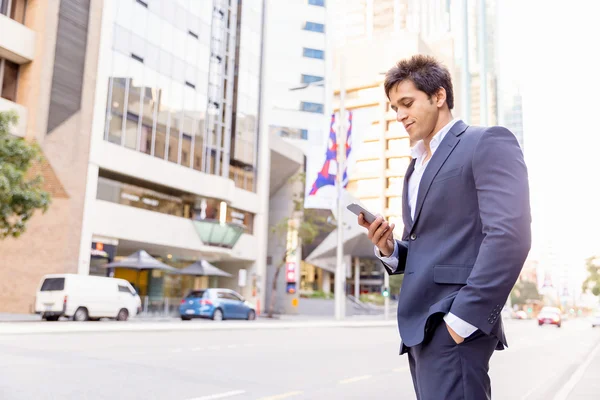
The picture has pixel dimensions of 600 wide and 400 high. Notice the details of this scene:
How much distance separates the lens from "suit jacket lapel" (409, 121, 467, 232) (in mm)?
2533

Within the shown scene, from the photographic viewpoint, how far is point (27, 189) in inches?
870

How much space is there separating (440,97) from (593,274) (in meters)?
29.8

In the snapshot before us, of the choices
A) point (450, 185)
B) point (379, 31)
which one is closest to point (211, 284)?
point (450, 185)

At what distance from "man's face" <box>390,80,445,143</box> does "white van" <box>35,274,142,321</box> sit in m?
23.3

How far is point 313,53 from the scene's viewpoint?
69375 millimetres

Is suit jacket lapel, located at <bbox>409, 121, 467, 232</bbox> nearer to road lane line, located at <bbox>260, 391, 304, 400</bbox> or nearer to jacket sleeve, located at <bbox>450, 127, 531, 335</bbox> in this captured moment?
jacket sleeve, located at <bbox>450, 127, 531, 335</bbox>

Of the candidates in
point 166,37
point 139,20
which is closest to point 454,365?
point 139,20

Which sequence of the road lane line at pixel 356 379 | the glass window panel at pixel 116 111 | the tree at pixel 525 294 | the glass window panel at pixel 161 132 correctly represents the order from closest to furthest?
the road lane line at pixel 356 379, the glass window panel at pixel 116 111, the glass window panel at pixel 161 132, the tree at pixel 525 294

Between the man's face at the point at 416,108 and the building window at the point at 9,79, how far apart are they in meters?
29.9

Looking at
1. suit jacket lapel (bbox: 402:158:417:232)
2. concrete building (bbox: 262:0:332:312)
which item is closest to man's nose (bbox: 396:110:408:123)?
suit jacket lapel (bbox: 402:158:417:232)

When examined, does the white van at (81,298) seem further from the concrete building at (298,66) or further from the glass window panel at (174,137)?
the concrete building at (298,66)

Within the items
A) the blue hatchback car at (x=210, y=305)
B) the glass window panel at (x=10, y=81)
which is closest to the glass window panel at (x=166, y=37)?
the glass window panel at (x=10, y=81)

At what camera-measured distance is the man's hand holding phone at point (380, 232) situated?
2.69 metres

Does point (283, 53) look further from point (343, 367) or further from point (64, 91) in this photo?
point (343, 367)
